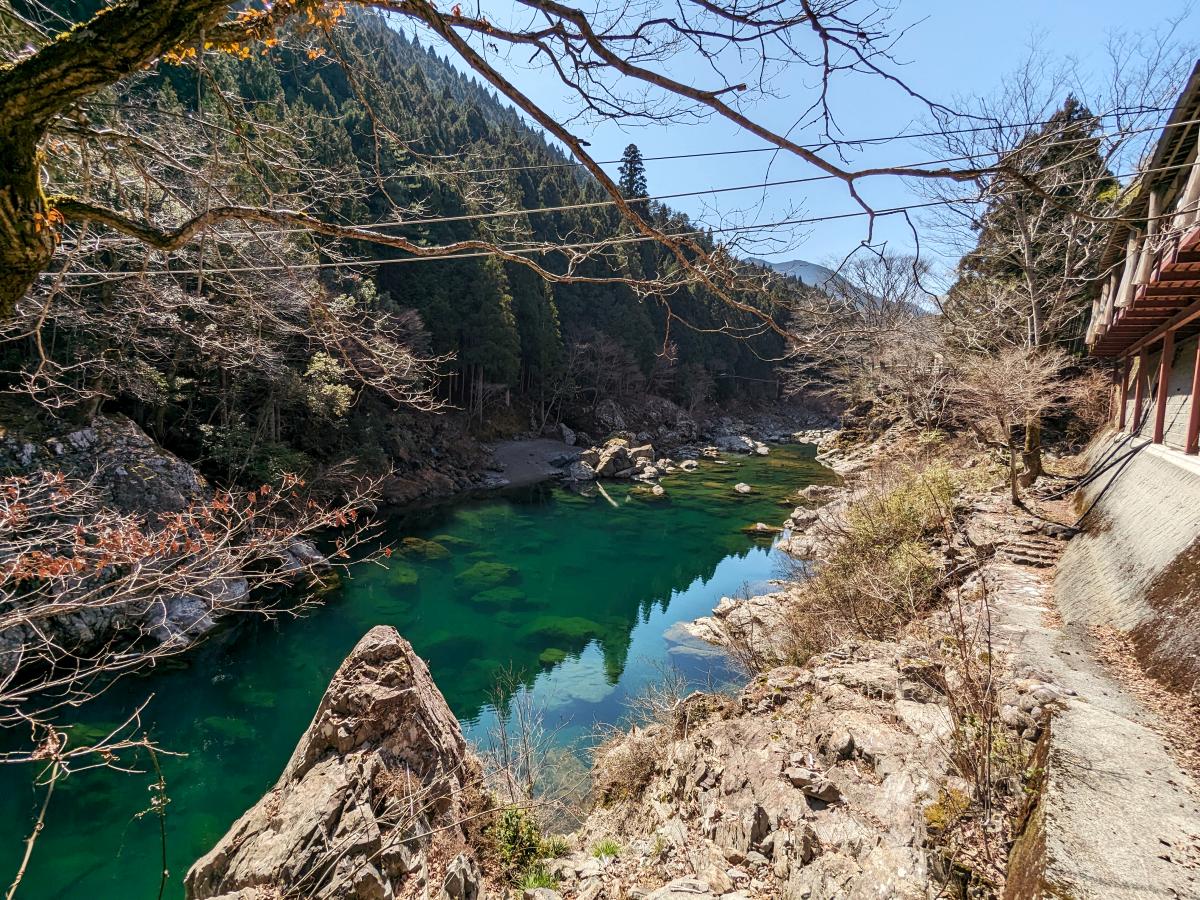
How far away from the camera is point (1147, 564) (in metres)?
4.96

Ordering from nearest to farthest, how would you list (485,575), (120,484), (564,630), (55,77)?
(55,77) < (120,484) < (564,630) < (485,575)

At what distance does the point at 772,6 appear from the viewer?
1942 millimetres

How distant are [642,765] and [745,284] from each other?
5.29 meters

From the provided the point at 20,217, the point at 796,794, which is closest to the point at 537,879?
the point at 796,794

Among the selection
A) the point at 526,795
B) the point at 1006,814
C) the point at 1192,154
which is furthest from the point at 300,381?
the point at 1192,154

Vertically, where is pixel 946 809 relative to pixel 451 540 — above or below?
above

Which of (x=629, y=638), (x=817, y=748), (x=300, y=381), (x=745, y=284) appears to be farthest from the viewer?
(x=300, y=381)


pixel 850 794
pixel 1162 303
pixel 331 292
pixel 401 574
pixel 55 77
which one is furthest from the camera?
pixel 331 292

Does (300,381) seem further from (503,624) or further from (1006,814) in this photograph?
(1006,814)

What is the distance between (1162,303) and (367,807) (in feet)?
35.1

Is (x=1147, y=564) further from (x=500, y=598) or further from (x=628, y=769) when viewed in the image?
(x=500, y=598)

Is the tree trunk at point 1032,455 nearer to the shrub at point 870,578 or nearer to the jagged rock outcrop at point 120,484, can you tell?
the shrub at point 870,578

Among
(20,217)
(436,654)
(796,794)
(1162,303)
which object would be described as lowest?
(436,654)

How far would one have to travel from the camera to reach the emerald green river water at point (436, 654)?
5836 mm
